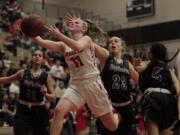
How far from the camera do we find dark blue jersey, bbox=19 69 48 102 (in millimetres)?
6430

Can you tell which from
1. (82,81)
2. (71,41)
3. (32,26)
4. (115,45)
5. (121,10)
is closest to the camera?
(71,41)

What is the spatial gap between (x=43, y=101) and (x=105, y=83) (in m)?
0.94

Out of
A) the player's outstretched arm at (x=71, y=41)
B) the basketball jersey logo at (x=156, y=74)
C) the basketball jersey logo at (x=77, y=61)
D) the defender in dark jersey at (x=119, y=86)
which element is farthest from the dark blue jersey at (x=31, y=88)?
the basketball jersey logo at (x=156, y=74)

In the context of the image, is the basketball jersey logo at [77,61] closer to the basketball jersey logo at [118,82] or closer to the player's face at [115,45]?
the basketball jersey logo at [118,82]

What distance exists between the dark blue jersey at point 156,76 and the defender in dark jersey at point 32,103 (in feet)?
4.26

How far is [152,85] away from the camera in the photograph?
6.30 meters

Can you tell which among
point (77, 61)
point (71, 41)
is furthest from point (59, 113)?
point (71, 41)

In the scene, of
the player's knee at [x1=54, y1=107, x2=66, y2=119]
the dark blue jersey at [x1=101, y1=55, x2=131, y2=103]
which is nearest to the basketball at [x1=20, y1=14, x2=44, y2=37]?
the player's knee at [x1=54, y1=107, x2=66, y2=119]

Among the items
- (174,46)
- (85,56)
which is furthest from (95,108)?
(174,46)

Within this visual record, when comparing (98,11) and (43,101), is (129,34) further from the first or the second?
(43,101)

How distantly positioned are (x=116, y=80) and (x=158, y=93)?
596 millimetres

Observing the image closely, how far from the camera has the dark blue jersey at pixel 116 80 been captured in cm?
623

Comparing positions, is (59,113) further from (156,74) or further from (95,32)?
(156,74)

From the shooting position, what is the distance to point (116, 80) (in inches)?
245
